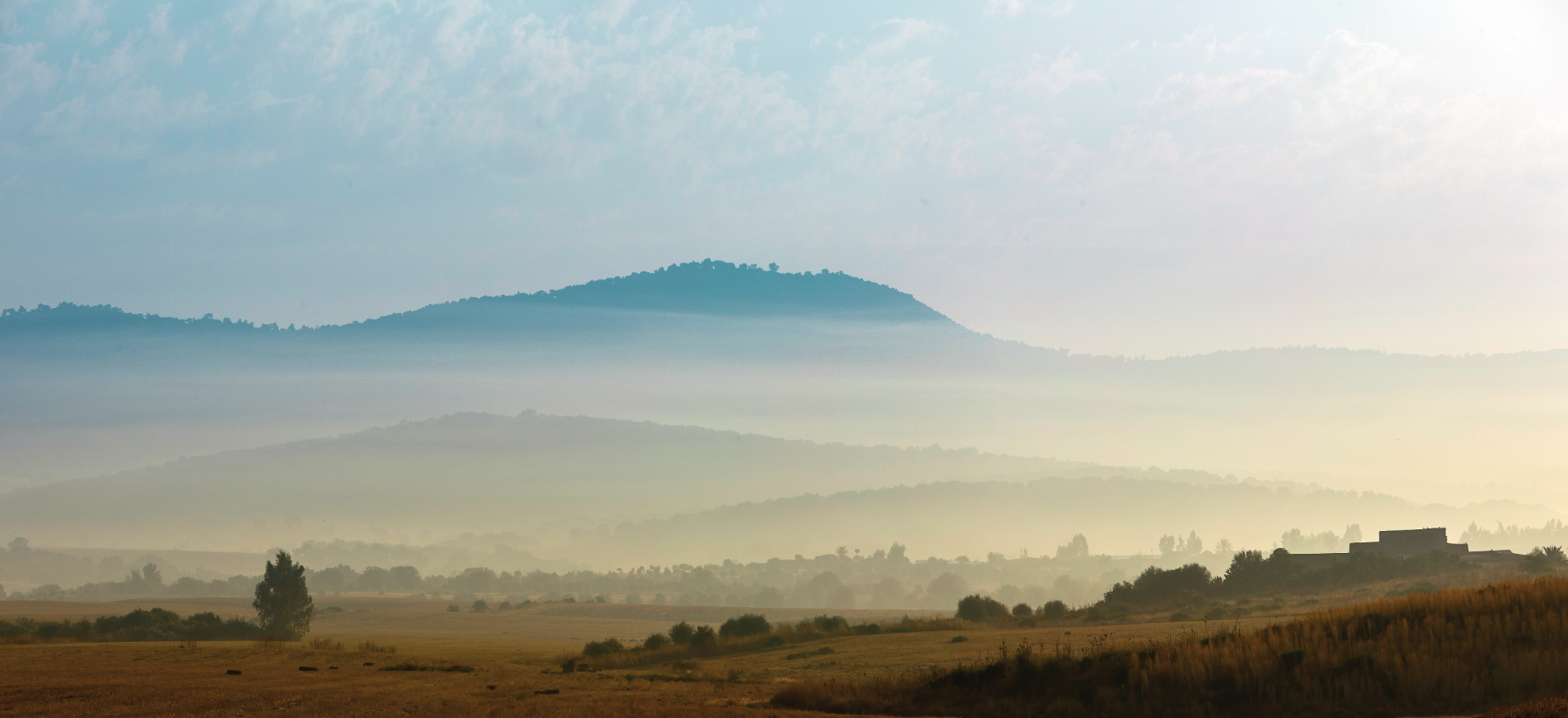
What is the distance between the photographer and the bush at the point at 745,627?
Result: 5722cm

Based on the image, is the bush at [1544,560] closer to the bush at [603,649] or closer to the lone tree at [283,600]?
the bush at [603,649]

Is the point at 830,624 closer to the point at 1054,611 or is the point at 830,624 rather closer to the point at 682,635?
the point at 682,635

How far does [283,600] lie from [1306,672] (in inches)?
3741

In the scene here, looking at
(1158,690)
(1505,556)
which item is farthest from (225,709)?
(1505,556)

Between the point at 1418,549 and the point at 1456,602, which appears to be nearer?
the point at 1456,602

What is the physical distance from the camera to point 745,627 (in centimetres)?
5834

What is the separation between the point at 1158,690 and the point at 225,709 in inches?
760

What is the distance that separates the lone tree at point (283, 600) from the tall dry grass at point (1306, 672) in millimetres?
84235

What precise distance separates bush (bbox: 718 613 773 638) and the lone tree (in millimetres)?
54684

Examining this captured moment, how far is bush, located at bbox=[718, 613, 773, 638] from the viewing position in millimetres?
57219

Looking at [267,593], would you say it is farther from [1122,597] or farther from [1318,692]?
[1318,692]

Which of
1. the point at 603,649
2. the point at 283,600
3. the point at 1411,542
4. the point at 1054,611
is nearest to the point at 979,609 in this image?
the point at 1054,611

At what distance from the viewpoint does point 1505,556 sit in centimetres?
8700

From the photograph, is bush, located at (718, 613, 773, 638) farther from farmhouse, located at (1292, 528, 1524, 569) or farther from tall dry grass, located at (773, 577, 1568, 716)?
farmhouse, located at (1292, 528, 1524, 569)
